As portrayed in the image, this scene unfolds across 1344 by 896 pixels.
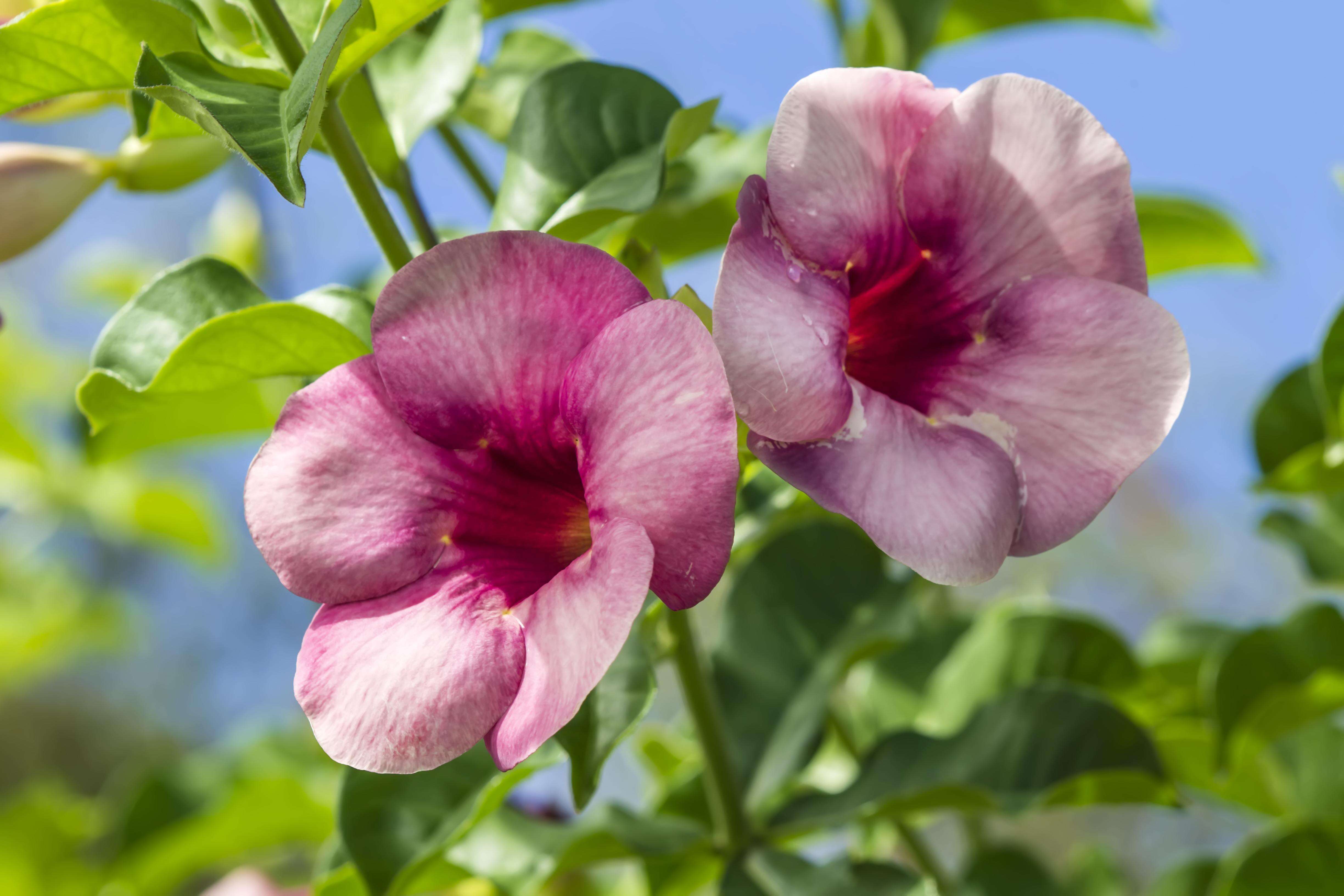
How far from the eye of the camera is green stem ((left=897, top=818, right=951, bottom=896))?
0.76 metres

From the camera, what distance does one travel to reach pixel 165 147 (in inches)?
23.1

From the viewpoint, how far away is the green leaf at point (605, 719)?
0.40 meters

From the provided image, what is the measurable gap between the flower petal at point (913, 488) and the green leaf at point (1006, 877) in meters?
0.66

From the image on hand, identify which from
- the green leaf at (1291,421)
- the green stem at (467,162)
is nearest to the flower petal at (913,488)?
the green stem at (467,162)

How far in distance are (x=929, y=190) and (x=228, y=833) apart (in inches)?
30.7

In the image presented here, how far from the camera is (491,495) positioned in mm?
394

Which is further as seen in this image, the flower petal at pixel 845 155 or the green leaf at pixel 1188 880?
the green leaf at pixel 1188 880

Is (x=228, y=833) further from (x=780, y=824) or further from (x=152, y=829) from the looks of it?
(x=780, y=824)

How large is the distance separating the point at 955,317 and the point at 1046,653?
442mm

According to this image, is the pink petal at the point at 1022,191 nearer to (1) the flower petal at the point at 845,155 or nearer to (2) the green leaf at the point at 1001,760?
(1) the flower petal at the point at 845,155

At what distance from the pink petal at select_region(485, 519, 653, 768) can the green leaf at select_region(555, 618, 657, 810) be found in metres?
0.05

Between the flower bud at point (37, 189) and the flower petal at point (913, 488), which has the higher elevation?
the flower bud at point (37, 189)

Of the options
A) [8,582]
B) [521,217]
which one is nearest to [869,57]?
[521,217]

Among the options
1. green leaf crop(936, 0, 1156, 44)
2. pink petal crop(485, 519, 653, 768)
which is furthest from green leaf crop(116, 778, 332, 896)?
green leaf crop(936, 0, 1156, 44)
